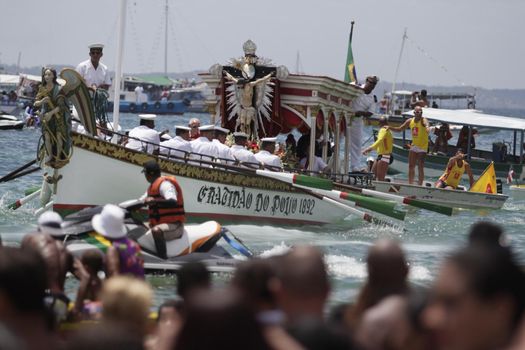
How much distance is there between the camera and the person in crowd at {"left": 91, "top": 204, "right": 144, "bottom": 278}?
10625mm

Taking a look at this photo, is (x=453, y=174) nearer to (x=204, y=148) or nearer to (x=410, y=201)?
(x=410, y=201)

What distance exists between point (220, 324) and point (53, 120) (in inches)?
550

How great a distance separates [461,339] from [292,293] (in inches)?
49.0

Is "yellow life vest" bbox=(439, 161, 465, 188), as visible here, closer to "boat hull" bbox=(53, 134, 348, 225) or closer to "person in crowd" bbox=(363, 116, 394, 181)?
"person in crowd" bbox=(363, 116, 394, 181)

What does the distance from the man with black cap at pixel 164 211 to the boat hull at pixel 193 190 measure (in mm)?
4591

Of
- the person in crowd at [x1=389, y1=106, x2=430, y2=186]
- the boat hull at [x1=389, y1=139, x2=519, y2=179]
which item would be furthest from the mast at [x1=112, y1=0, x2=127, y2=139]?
the boat hull at [x1=389, y1=139, x2=519, y2=179]

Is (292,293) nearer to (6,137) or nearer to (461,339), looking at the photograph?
(461,339)

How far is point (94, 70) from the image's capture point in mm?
20453

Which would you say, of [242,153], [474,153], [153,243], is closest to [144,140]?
[242,153]

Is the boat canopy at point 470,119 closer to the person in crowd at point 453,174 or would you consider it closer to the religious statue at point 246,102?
the person in crowd at point 453,174

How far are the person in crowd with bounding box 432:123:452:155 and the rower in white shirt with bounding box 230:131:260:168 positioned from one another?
18546 mm

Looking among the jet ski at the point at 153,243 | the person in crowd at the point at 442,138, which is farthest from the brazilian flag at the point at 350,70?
the jet ski at the point at 153,243

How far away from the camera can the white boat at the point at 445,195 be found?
85.3 feet

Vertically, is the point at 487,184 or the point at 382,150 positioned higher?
the point at 382,150
